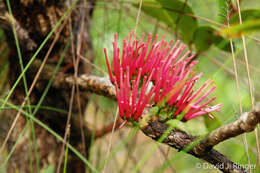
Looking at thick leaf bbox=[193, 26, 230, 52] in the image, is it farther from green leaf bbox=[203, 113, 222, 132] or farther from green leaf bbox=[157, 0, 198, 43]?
green leaf bbox=[203, 113, 222, 132]

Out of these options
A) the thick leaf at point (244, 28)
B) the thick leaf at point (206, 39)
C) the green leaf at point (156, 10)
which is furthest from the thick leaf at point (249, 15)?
the thick leaf at point (244, 28)

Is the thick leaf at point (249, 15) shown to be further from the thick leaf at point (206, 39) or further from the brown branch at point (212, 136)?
the brown branch at point (212, 136)

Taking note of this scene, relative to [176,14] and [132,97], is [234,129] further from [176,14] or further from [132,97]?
[176,14]

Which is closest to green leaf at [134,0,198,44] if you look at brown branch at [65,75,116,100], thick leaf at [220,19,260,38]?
brown branch at [65,75,116,100]

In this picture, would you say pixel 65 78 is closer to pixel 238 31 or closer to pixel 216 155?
pixel 216 155

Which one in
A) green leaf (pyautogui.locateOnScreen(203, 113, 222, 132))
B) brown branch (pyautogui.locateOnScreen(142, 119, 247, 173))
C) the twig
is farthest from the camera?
green leaf (pyautogui.locateOnScreen(203, 113, 222, 132))

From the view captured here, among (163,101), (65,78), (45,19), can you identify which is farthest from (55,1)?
(163,101)
